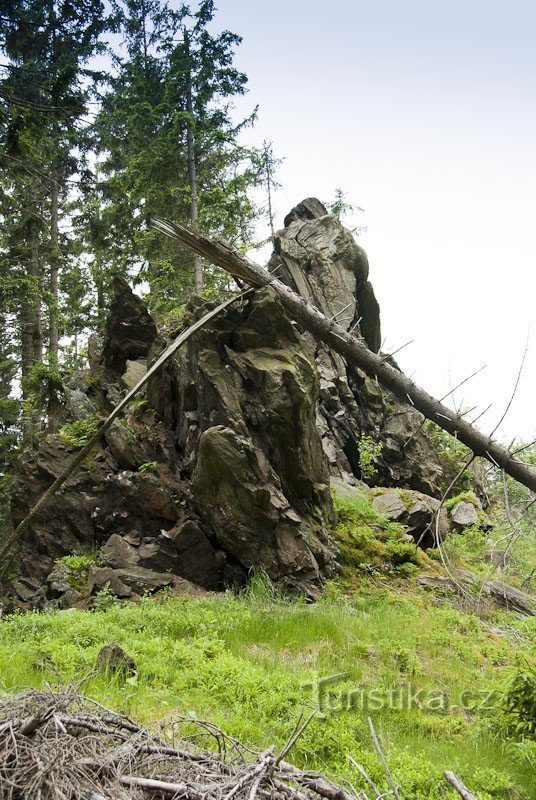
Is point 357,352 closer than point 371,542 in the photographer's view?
Yes

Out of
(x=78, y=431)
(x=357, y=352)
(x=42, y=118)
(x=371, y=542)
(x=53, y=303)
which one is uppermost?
(x=42, y=118)

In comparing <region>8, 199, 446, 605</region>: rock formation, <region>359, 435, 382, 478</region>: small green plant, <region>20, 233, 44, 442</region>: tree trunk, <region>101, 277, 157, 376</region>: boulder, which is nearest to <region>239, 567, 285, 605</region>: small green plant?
<region>8, 199, 446, 605</region>: rock formation

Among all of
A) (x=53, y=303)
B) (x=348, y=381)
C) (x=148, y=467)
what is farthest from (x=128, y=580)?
(x=53, y=303)

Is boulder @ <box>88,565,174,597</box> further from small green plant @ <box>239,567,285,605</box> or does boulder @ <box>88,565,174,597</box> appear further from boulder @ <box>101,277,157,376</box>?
boulder @ <box>101,277,157,376</box>

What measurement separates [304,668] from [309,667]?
0.11 metres

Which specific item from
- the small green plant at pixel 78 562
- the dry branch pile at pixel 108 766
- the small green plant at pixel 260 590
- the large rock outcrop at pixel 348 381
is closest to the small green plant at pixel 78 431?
the small green plant at pixel 78 562

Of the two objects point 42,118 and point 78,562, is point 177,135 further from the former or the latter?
point 78,562

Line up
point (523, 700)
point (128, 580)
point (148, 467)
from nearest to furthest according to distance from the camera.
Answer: point (523, 700), point (128, 580), point (148, 467)

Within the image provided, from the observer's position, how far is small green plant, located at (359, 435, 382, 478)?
41.1 ft

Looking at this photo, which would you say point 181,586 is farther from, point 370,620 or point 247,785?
point 247,785

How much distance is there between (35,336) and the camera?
739 inches

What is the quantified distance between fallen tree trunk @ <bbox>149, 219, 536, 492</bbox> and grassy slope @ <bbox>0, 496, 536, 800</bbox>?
2.28m

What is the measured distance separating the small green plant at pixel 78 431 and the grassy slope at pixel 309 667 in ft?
16.2

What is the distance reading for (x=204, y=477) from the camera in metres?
8.11
